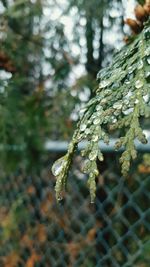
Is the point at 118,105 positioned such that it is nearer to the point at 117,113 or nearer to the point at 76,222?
the point at 117,113

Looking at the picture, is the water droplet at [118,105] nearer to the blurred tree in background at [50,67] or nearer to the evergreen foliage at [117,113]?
the evergreen foliage at [117,113]

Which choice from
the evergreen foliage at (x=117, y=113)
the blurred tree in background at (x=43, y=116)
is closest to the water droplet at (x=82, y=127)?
the evergreen foliage at (x=117, y=113)

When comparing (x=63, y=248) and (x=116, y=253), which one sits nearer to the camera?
(x=116, y=253)

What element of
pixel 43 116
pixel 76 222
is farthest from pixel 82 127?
pixel 76 222

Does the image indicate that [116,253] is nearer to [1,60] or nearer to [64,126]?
[64,126]

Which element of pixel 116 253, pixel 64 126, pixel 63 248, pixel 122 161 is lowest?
pixel 122 161

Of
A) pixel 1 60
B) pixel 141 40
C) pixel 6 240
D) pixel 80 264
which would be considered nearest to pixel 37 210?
pixel 6 240

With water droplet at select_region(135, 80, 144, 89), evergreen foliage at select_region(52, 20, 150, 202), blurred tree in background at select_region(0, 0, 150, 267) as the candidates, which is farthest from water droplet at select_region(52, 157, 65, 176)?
blurred tree in background at select_region(0, 0, 150, 267)
